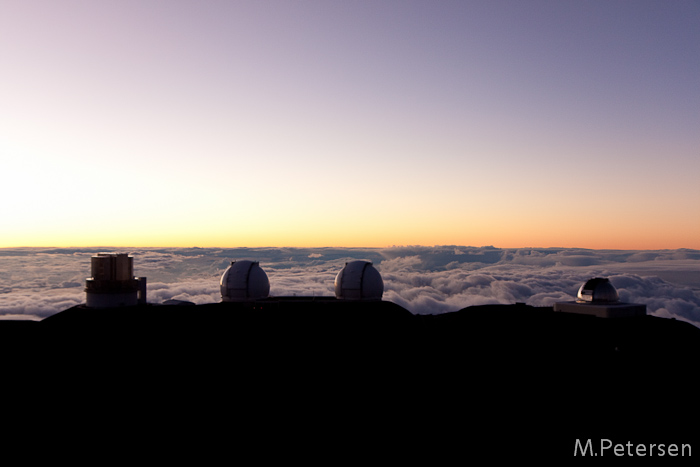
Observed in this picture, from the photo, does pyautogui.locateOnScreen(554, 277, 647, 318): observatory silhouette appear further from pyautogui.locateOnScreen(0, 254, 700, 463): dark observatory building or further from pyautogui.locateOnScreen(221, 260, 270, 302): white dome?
pyautogui.locateOnScreen(221, 260, 270, 302): white dome

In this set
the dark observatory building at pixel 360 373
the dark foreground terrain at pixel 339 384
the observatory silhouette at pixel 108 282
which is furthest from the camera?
the observatory silhouette at pixel 108 282

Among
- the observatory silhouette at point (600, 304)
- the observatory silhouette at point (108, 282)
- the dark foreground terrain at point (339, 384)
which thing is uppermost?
the observatory silhouette at point (108, 282)

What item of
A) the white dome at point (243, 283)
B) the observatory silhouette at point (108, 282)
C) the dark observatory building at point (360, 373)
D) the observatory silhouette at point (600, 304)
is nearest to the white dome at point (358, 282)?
the dark observatory building at point (360, 373)

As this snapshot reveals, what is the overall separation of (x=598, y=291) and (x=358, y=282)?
1567 cm

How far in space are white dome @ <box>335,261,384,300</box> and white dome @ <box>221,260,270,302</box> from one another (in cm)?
521

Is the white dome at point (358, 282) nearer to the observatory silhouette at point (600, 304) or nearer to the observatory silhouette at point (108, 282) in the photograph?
the observatory silhouette at point (600, 304)

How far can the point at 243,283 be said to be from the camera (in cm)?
2855

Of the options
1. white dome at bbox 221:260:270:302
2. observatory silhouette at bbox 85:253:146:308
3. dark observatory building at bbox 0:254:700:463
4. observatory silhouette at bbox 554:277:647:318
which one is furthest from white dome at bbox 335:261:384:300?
observatory silhouette at bbox 85:253:146:308

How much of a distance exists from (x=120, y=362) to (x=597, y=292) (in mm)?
28034

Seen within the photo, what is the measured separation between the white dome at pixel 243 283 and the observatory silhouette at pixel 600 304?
66.6 ft

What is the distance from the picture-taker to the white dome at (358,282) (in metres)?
28.3

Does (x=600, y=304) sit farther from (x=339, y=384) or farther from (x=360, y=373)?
(x=339, y=384)

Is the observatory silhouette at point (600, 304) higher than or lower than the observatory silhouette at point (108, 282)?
lower

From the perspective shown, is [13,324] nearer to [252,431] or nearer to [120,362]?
[120,362]
